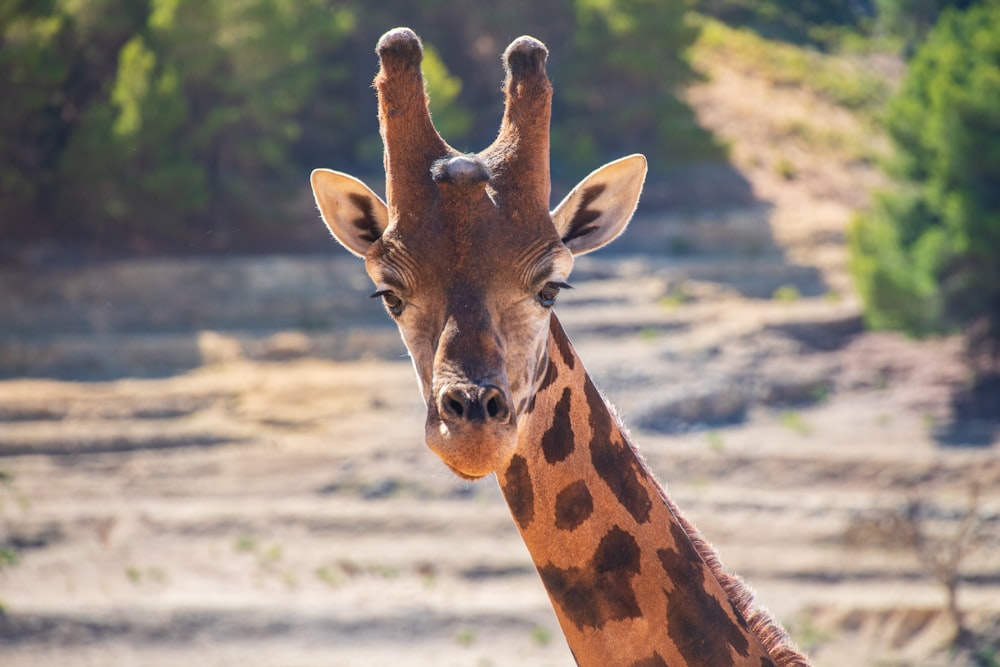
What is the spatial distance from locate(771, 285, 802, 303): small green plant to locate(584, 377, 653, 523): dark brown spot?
A: 31.1m

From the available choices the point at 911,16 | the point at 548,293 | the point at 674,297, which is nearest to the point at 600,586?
the point at 548,293

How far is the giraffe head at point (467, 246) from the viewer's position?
370cm

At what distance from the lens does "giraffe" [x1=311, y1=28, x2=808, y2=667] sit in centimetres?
402

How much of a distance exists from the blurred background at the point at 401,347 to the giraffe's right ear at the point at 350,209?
14.7 m

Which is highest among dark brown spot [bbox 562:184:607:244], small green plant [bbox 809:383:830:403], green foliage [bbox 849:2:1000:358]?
dark brown spot [bbox 562:184:607:244]

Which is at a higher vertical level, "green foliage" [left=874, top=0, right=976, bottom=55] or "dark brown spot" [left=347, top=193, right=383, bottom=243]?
"dark brown spot" [left=347, top=193, right=383, bottom=243]

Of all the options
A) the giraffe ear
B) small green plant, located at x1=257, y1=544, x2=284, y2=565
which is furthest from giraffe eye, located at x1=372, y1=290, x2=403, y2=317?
small green plant, located at x1=257, y1=544, x2=284, y2=565

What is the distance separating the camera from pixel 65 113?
114 feet

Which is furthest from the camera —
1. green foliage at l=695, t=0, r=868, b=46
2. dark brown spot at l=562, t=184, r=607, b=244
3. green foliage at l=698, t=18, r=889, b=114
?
green foliage at l=695, t=0, r=868, b=46

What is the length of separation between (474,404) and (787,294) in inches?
1273

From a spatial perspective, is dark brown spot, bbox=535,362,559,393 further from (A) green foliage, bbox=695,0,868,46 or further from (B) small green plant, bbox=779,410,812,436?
(A) green foliage, bbox=695,0,868,46

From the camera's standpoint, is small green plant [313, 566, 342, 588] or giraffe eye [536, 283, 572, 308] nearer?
giraffe eye [536, 283, 572, 308]

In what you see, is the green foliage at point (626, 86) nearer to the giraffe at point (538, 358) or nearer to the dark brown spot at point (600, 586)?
the giraffe at point (538, 358)

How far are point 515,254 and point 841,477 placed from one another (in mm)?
21608
